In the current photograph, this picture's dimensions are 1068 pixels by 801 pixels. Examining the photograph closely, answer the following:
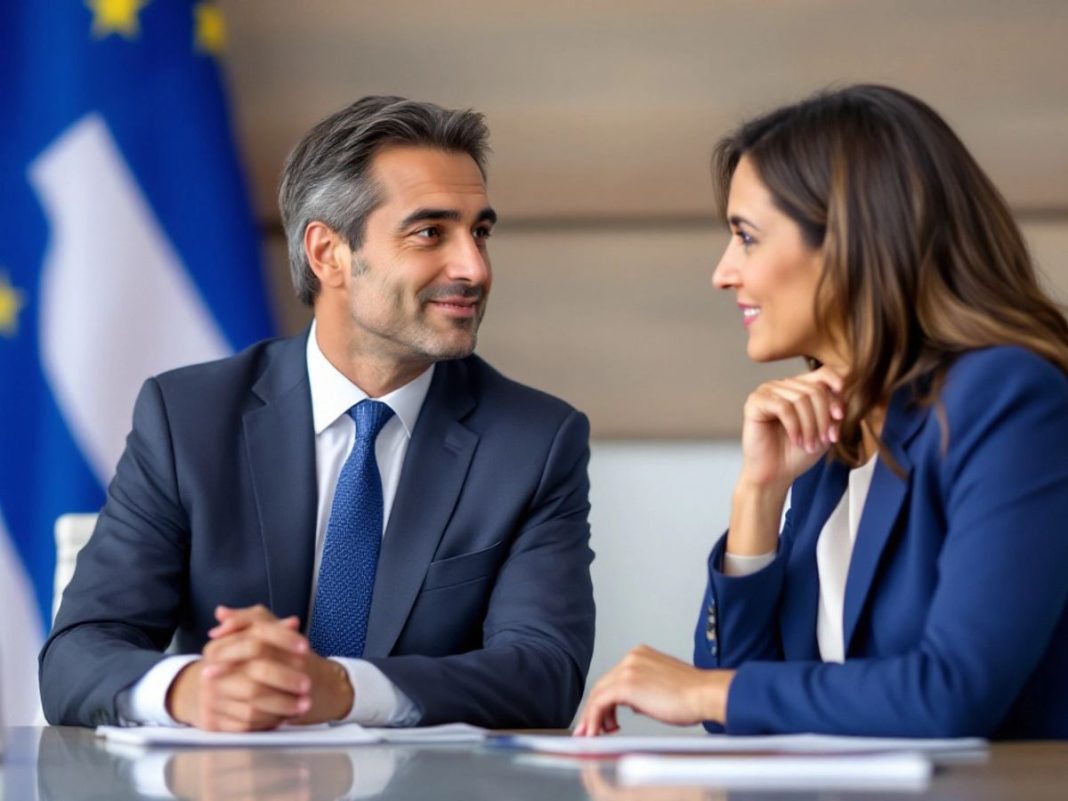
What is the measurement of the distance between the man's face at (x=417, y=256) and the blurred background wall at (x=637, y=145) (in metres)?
0.56

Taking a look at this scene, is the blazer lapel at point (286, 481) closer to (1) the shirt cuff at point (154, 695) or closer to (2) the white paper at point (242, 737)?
(1) the shirt cuff at point (154, 695)

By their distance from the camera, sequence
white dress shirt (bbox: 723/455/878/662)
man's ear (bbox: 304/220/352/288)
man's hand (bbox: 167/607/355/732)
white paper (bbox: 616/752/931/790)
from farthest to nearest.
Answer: man's ear (bbox: 304/220/352/288) < white dress shirt (bbox: 723/455/878/662) < man's hand (bbox: 167/607/355/732) < white paper (bbox: 616/752/931/790)

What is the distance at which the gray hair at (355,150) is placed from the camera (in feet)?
7.94

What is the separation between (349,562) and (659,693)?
752 millimetres

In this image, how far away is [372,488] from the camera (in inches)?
86.1

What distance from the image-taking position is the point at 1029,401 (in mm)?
1534

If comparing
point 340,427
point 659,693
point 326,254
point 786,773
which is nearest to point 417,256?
point 326,254

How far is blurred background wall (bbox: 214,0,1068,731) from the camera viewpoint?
2.89 meters

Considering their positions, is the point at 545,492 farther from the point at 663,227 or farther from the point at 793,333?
the point at 663,227

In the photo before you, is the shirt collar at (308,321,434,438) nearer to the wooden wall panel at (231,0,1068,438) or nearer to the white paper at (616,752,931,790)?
the wooden wall panel at (231,0,1068,438)

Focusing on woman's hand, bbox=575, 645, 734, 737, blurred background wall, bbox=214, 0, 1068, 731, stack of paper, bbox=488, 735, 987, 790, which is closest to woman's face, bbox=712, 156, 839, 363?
woman's hand, bbox=575, 645, 734, 737

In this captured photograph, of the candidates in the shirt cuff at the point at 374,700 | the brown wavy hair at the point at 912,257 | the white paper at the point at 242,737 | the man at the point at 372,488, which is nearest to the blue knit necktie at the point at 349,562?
the man at the point at 372,488

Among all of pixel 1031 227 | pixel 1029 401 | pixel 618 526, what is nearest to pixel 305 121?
pixel 618 526

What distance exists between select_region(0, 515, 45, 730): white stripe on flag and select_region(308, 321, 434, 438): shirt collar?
868mm
